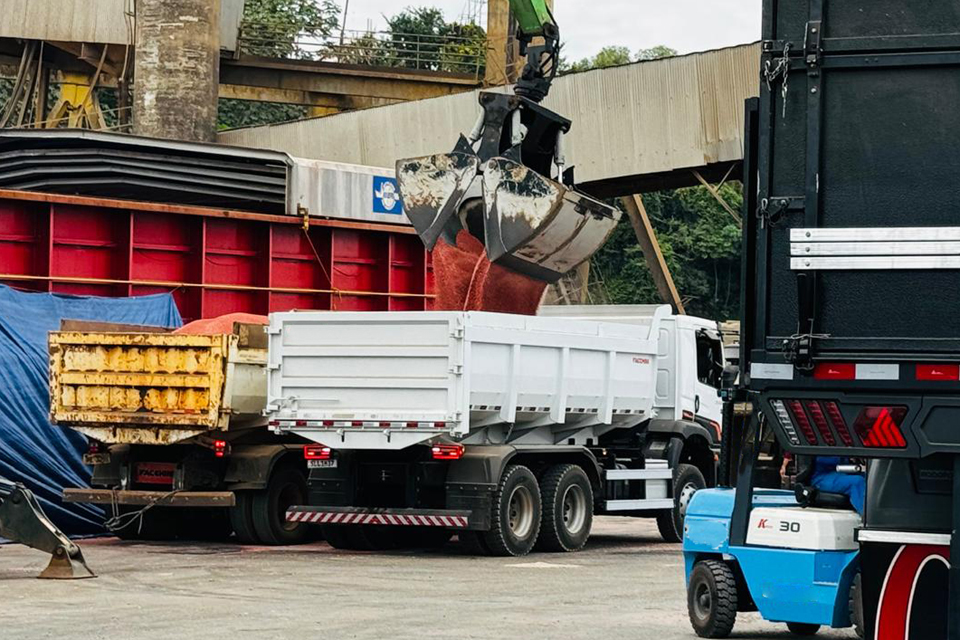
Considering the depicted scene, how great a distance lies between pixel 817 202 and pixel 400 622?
4863 millimetres

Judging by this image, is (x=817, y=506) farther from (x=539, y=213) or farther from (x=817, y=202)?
(x=539, y=213)

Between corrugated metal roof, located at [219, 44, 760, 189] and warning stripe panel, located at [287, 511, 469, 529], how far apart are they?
34.8 ft

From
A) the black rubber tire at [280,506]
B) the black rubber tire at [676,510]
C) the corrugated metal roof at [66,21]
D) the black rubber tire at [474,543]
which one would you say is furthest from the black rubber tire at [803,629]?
the corrugated metal roof at [66,21]

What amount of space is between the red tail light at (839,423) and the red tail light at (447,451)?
8933mm

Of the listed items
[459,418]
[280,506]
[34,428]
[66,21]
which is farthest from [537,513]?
[66,21]

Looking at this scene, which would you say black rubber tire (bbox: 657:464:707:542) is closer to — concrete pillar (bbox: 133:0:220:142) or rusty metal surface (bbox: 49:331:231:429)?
rusty metal surface (bbox: 49:331:231:429)

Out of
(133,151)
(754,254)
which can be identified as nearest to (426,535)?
(133,151)

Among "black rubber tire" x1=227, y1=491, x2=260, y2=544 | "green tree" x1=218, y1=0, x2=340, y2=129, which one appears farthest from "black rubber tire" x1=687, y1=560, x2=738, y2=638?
"green tree" x1=218, y1=0, x2=340, y2=129

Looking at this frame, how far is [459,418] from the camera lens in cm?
1575

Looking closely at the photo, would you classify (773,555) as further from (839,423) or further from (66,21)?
(66,21)

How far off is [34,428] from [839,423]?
12.9 m

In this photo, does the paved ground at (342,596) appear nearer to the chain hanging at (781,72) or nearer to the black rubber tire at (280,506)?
the black rubber tire at (280,506)

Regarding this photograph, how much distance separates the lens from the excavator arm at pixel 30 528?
538 inches

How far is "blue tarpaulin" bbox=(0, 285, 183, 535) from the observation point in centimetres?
1847
